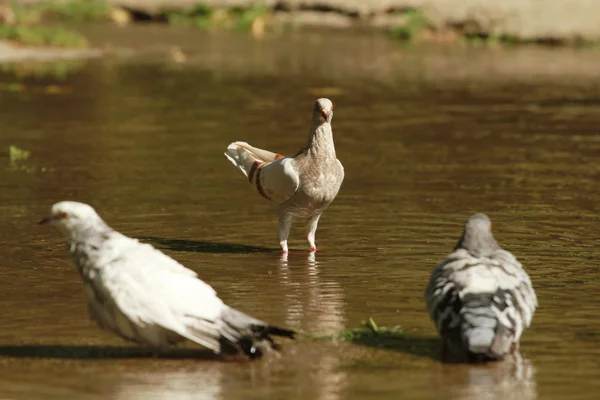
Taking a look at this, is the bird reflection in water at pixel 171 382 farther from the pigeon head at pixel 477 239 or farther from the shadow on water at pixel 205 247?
the shadow on water at pixel 205 247

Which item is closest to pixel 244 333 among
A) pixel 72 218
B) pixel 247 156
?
pixel 72 218

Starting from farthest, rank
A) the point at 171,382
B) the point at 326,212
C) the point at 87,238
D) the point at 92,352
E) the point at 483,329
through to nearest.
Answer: the point at 326,212, the point at 92,352, the point at 87,238, the point at 171,382, the point at 483,329

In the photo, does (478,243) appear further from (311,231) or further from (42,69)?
(42,69)

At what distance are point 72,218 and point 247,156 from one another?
327 centimetres

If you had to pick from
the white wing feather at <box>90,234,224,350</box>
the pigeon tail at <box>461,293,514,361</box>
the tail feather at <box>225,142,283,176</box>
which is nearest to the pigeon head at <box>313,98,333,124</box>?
the tail feather at <box>225,142,283,176</box>

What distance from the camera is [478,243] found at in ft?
21.7

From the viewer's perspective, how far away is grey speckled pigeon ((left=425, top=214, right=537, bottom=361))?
6.11 meters

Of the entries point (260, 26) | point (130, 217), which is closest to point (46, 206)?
point (130, 217)

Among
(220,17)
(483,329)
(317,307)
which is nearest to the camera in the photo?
(483,329)

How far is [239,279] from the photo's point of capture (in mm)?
8539

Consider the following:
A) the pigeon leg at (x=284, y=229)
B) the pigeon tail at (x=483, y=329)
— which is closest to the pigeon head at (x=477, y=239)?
the pigeon tail at (x=483, y=329)

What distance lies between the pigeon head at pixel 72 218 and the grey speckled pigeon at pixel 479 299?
1.68 metres

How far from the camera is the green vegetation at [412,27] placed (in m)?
26.2

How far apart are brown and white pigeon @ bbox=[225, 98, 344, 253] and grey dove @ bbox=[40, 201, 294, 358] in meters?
2.67
